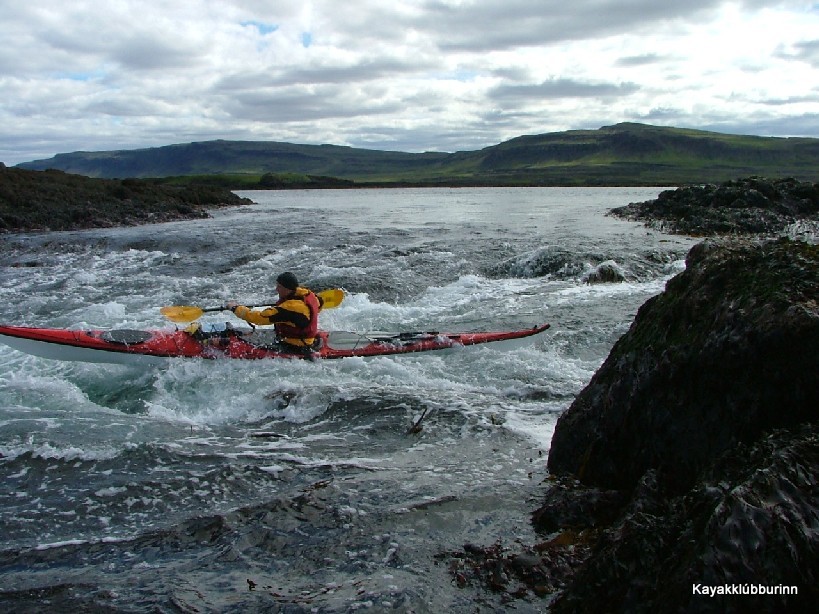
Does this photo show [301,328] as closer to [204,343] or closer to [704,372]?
[204,343]

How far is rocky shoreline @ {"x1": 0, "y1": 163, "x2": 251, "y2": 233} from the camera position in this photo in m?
29.4

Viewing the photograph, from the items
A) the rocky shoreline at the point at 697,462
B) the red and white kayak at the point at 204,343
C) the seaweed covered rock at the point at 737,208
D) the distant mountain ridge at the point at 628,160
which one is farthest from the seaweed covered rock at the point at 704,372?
the distant mountain ridge at the point at 628,160

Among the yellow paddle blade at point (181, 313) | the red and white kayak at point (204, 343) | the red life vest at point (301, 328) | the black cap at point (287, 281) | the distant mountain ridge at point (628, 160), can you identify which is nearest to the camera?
the red and white kayak at point (204, 343)

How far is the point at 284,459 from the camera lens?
5.67 m

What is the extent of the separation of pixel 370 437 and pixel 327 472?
3.46 ft

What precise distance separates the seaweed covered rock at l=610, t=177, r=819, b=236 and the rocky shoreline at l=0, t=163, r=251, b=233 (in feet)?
88.1

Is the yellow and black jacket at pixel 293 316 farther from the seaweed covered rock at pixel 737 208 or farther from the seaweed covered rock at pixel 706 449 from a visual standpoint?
the seaweed covered rock at pixel 737 208

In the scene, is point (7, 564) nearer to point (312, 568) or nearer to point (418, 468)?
point (312, 568)

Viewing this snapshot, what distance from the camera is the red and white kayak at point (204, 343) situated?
866 cm

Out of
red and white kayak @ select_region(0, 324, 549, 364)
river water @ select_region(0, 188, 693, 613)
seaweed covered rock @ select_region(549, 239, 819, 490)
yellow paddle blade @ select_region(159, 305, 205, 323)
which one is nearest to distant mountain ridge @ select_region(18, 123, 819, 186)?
river water @ select_region(0, 188, 693, 613)

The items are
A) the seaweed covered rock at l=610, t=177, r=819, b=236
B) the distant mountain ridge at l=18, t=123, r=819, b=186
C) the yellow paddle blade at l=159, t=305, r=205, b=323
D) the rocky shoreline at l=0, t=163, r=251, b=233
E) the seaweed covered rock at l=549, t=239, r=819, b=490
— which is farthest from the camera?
the distant mountain ridge at l=18, t=123, r=819, b=186

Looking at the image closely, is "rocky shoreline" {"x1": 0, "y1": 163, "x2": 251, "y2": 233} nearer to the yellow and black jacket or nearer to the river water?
the river water

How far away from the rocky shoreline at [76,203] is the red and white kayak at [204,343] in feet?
75.5

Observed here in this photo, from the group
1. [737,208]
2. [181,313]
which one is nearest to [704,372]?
[181,313]
